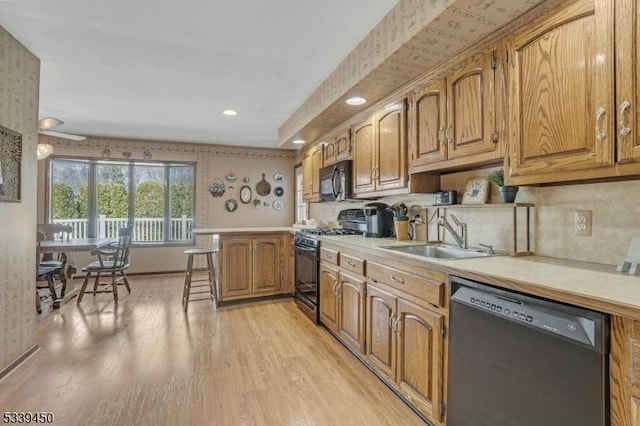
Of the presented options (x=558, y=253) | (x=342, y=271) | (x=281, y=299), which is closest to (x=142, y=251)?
(x=281, y=299)

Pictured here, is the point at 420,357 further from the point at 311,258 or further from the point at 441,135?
the point at 311,258

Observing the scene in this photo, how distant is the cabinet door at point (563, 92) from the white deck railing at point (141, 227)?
5.34 metres

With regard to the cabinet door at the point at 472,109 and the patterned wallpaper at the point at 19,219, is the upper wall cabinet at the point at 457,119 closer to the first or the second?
the cabinet door at the point at 472,109

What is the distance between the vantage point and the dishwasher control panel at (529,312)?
3.48 feet

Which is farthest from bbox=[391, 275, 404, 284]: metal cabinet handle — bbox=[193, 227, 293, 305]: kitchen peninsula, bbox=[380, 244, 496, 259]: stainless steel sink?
bbox=[193, 227, 293, 305]: kitchen peninsula

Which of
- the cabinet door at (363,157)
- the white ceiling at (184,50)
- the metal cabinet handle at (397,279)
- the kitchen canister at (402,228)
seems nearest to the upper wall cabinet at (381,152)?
the cabinet door at (363,157)

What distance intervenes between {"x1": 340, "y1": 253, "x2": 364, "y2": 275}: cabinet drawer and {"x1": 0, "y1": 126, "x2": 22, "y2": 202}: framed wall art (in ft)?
7.94

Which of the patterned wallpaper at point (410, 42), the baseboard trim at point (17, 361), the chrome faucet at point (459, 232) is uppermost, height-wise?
the patterned wallpaper at point (410, 42)

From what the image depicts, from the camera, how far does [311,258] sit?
337cm

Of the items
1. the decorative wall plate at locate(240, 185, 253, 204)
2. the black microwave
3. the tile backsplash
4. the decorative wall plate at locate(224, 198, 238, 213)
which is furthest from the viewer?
the decorative wall plate at locate(240, 185, 253, 204)

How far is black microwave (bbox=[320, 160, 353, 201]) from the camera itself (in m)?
3.48

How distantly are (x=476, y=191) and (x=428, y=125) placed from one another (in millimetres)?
550

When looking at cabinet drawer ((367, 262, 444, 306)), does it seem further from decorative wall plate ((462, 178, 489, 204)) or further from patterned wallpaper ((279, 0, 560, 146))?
patterned wallpaper ((279, 0, 560, 146))

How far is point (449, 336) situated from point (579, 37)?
142 centimetres
